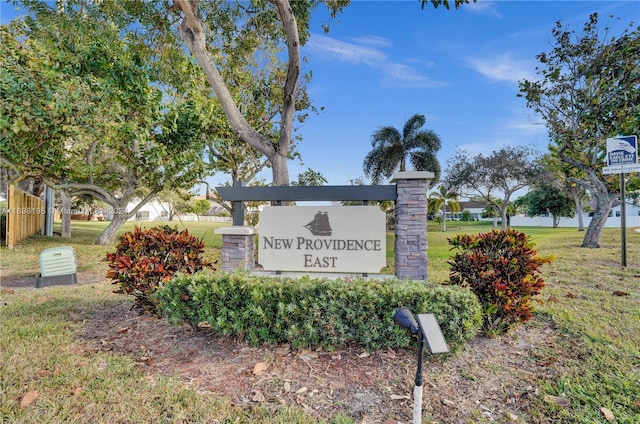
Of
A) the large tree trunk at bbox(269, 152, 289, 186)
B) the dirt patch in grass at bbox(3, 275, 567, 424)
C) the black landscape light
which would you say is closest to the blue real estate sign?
the dirt patch in grass at bbox(3, 275, 567, 424)

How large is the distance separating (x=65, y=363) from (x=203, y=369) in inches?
46.7

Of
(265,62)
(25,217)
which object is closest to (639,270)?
(265,62)

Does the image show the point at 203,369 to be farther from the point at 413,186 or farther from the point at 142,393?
the point at 413,186

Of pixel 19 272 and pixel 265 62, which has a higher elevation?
pixel 265 62

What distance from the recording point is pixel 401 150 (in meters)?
19.1

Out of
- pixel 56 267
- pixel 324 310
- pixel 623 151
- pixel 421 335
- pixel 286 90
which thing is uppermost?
pixel 286 90

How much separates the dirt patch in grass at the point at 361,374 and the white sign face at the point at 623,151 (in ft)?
20.8

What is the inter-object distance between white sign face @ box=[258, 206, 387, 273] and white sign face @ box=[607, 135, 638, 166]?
21.9ft

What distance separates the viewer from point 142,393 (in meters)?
2.37

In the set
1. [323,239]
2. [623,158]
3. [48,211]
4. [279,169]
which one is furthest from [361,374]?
[48,211]

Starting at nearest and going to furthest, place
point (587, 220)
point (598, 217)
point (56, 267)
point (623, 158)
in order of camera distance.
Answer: point (56, 267)
point (623, 158)
point (598, 217)
point (587, 220)

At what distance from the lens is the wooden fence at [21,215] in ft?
34.9

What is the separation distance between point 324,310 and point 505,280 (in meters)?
1.81

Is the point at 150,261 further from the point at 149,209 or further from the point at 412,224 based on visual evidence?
the point at 149,209
